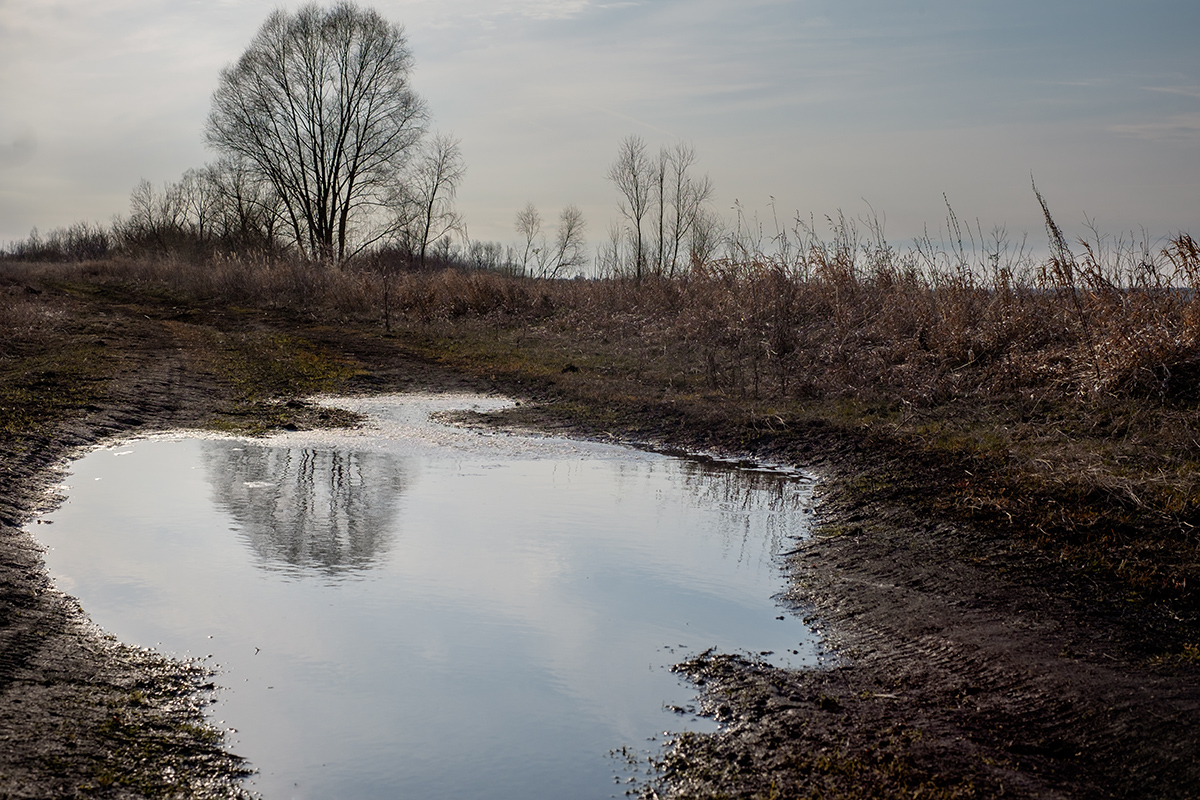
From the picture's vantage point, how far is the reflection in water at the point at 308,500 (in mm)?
5008

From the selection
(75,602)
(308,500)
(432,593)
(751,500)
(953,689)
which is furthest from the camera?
(751,500)

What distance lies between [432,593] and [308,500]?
2.03m

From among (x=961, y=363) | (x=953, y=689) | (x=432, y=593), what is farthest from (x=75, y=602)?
A: (x=961, y=363)

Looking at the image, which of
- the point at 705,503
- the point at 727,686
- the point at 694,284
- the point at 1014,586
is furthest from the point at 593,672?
the point at 694,284

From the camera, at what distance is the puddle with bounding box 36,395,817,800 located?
3051 millimetres

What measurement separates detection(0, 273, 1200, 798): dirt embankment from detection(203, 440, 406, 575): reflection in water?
3.66ft

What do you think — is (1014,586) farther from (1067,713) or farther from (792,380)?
(792,380)

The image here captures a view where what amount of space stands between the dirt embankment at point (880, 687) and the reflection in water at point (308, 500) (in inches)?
→ 43.9

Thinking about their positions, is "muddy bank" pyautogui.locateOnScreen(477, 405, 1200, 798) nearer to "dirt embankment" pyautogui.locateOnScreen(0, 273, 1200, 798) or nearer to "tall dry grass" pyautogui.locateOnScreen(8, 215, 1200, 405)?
"dirt embankment" pyautogui.locateOnScreen(0, 273, 1200, 798)

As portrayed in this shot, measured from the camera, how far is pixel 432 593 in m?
4.39

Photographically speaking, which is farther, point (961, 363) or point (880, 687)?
point (961, 363)

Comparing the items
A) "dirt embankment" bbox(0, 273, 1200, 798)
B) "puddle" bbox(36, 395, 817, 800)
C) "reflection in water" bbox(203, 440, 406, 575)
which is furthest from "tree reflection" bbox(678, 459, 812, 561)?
"reflection in water" bbox(203, 440, 406, 575)

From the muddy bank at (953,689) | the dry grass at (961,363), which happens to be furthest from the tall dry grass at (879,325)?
the muddy bank at (953,689)

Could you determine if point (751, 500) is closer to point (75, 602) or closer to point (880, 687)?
point (880, 687)
